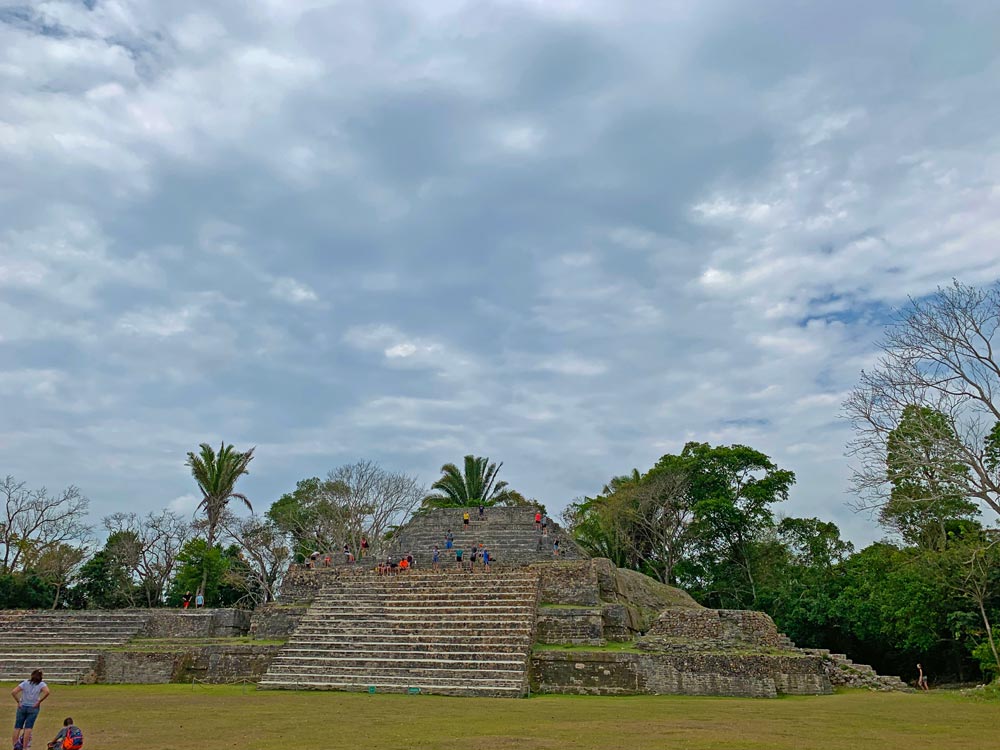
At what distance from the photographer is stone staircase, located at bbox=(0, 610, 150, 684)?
16.4 metres

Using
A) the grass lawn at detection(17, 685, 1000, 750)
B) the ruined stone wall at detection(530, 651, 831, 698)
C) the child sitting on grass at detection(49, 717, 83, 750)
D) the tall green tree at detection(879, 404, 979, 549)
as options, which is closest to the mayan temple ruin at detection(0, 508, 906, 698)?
the ruined stone wall at detection(530, 651, 831, 698)

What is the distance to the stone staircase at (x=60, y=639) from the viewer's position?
16.4 m

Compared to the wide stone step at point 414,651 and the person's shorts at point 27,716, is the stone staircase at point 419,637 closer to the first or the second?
the wide stone step at point 414,651

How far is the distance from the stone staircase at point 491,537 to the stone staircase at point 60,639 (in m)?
8.76

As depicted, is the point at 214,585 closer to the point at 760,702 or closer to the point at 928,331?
the point at 760,702

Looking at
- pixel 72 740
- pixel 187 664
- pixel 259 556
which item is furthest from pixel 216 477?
pixel 72 740

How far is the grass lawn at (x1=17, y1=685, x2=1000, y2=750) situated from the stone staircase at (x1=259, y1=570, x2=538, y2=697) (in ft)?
2.86

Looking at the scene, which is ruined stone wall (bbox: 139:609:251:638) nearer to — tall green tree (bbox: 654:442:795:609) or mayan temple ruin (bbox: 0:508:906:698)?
mayan temple ruin (bbox: 0:508:906:698)

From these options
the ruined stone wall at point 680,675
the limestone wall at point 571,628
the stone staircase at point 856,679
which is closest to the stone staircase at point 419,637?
the limestone wall at point 571,628

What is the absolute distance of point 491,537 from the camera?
25.7 meters

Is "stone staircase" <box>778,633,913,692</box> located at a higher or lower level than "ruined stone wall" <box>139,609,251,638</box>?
lower

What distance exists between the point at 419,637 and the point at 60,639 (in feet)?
36.5

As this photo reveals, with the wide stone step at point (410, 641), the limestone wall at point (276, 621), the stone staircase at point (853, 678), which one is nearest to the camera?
the wide stone step at point (410, 641)

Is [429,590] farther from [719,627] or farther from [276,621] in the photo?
[719,627]
